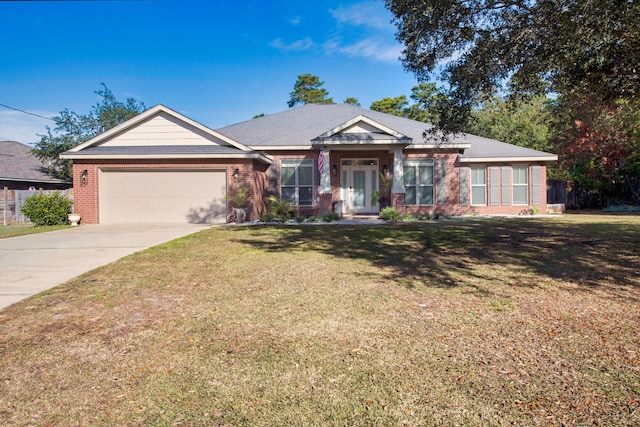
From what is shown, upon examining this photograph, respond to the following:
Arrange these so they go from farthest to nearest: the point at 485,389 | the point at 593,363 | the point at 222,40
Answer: the point at 222,40
the point at 593,363
the point at 485,389

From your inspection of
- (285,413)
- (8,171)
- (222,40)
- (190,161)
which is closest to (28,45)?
(8,171)

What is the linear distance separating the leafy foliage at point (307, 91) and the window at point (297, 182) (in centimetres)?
2683

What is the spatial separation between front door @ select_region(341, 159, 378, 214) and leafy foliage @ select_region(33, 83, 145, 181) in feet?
64.8

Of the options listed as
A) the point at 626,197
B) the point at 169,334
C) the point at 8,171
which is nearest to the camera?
→ the point at 169,334

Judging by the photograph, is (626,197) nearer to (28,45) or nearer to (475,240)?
(475,240)

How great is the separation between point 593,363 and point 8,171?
27.4 m

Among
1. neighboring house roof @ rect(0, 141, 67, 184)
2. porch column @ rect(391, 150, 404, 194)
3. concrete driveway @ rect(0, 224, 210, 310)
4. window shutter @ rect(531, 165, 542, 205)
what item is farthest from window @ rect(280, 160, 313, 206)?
neighboring house roof @ rect(0, 141, 67, 184)

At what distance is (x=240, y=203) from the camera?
50.9ft

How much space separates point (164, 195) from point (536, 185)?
17.2m

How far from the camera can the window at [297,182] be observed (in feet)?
57.9

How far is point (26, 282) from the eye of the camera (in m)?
5.78

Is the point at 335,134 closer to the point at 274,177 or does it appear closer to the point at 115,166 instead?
the point at 274,177

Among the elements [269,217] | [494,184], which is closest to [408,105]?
[494,184]

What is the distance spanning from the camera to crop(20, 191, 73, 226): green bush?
14711mm
